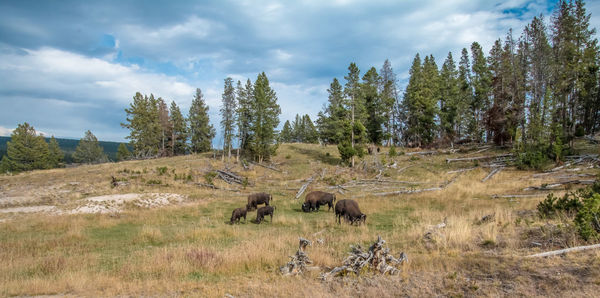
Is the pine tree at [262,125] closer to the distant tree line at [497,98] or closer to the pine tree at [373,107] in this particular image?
the distant tree line at [497,98]

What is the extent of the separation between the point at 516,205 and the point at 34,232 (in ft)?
85.5

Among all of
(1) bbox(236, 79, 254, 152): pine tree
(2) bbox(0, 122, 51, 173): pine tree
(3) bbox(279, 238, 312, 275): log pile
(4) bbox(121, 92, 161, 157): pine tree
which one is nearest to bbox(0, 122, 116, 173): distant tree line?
(2) bbox(0, 122, 51, 173): pine tree

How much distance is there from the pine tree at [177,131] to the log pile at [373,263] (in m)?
69.6

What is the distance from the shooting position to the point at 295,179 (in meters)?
38.3

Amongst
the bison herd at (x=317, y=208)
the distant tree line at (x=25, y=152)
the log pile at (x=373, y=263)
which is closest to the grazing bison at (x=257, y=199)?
the bison herd at (x=317, y=208)

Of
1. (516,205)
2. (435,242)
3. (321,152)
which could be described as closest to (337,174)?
(321,152)

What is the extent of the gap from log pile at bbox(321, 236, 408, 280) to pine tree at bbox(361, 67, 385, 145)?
53.5m

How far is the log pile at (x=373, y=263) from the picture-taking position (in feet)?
25.3

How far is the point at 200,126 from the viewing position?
68.0 metres

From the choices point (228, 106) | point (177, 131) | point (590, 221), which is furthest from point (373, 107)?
point (590, 221)

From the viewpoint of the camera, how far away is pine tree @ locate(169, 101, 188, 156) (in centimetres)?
7012

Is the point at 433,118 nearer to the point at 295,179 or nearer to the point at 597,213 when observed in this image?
the point at 295,179

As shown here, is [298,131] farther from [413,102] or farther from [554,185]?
[554,185]

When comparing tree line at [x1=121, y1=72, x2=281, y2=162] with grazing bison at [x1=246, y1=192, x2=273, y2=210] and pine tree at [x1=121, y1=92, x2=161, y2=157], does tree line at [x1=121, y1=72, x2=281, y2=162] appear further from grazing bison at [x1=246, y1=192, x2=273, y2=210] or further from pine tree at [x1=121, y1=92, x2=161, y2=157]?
grazing bison at [x1=246, y1=192, x2=273, y2=210]
